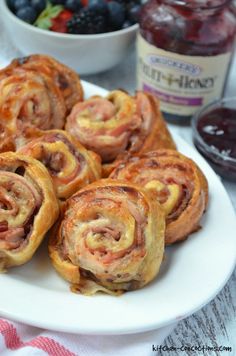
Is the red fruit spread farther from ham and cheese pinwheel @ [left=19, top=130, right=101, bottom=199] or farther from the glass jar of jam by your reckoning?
ham and cheese pinwheel @ [left=19, top=130, right=101, bottom=199]

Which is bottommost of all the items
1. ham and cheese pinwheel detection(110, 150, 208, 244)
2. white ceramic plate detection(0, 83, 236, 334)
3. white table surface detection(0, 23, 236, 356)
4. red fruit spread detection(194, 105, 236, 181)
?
white table surface detection(0, 23, 236, 356)

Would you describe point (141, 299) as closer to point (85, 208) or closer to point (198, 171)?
point (85, 208)

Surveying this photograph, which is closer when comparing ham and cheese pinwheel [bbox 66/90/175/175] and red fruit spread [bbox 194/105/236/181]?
ham and cheese pinwheel [bbox 66/90/175/175]

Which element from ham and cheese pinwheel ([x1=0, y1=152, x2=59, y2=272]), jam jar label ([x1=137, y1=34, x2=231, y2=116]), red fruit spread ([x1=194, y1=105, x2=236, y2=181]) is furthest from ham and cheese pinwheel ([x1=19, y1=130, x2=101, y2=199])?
jam jar label ([x1=137, y1=34, x2=231, y2=116])

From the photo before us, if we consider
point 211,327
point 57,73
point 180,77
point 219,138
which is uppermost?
point 57,73

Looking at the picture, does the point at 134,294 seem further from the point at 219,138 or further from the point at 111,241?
the point at 219,138

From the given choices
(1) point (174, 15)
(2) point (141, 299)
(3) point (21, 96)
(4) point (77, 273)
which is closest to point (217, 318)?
(2) point (141, 299)

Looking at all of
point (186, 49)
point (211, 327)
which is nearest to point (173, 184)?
point (211, 327)
